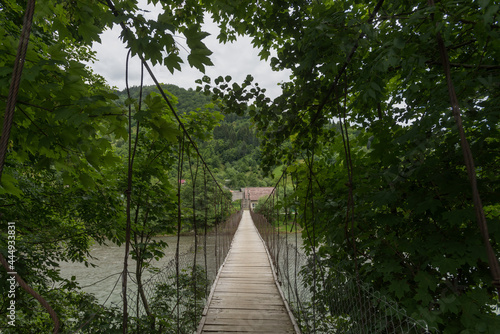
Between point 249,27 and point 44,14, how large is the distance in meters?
1.40

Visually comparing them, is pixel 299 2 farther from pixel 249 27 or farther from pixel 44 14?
pixel 44 14

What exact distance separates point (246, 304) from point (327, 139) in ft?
5.90

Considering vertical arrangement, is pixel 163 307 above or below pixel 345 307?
below

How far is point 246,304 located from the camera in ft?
8.98

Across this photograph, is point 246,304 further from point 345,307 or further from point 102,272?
point 102,272

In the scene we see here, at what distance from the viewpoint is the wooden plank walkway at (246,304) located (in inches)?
89.0

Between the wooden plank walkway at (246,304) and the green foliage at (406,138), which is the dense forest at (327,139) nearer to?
the green foliage at (406,138)

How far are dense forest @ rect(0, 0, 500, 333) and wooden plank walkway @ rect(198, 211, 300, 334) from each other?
0.54 m

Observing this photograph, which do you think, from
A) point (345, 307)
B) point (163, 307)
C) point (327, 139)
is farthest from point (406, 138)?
point (163, 307)

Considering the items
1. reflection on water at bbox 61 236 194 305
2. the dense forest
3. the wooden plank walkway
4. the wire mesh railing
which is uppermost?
the dense forest

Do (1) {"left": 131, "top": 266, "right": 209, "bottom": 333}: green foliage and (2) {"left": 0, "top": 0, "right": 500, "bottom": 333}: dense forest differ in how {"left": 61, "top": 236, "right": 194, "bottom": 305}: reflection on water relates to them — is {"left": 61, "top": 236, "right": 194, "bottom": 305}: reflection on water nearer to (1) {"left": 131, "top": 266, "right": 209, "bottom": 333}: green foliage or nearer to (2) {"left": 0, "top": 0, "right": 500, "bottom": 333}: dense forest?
(1) {"left": 131, "top": 266, "right": 209, "bottom": 333}: green foliage

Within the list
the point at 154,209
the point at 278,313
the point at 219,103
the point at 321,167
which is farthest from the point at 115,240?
the point at 321,167

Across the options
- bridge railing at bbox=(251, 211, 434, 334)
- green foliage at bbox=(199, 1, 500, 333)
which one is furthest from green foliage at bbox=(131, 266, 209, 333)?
green foliage at bbox=(199, 1, 500, 333)

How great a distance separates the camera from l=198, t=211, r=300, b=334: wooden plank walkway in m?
2.26
